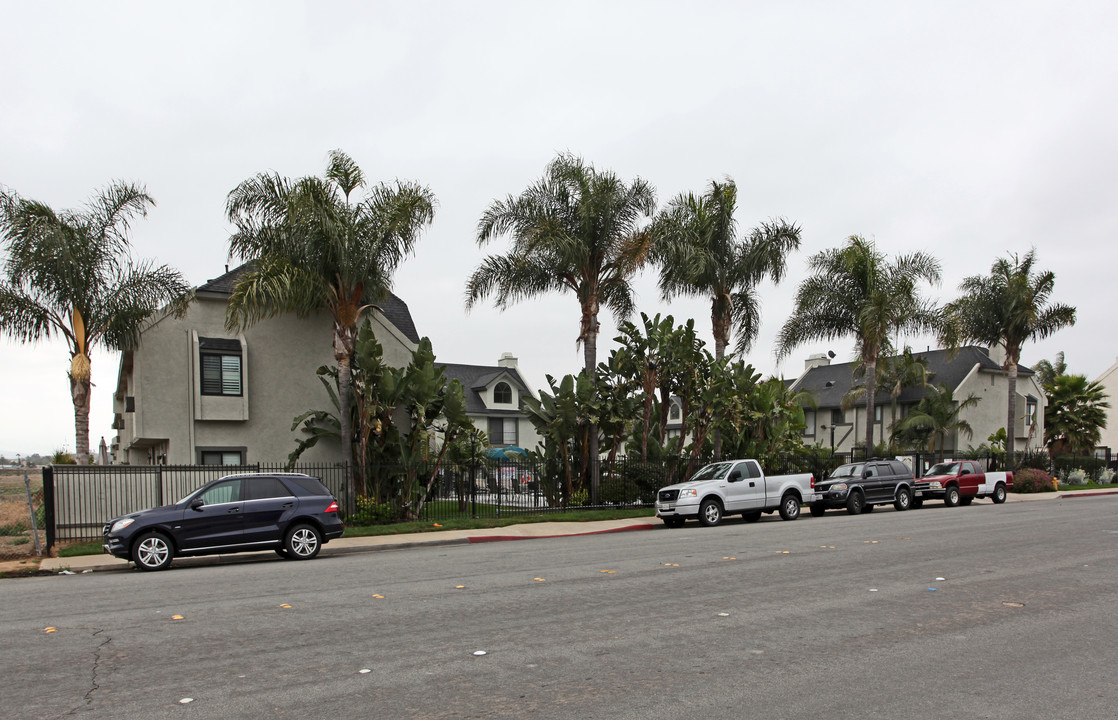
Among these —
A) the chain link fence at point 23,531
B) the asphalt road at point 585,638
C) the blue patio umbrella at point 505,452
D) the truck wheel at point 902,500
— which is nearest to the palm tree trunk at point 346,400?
the chain link fence at point 23,531

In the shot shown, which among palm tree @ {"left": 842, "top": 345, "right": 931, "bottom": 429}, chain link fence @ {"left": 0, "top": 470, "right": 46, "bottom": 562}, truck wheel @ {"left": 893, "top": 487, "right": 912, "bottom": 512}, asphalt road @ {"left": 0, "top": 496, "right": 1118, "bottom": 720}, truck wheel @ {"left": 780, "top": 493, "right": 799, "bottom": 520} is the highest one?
palm tree @ {"left": 842, "top": 345, "right": 931, "bottom": 429}

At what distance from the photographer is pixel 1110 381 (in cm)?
6344

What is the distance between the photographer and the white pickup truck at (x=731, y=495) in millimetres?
22203

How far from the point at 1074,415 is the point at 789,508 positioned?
33.2 metres

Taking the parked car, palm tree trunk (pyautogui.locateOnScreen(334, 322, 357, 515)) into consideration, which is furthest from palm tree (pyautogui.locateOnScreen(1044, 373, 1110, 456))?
the parked car

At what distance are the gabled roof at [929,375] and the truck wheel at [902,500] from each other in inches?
764

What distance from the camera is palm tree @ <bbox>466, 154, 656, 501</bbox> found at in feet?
82.7

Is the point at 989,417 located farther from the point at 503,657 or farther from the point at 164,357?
the point at 503,657

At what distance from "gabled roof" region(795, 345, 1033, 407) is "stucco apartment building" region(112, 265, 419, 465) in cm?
3292

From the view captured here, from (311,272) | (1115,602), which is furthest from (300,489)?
(1115,602)

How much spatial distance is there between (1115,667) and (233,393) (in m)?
22.1

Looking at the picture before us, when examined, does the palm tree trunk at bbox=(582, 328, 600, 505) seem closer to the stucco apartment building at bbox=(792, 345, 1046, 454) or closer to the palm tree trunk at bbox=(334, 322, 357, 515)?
the palm tree trunk at bbox=(334, 322, 357, 515)

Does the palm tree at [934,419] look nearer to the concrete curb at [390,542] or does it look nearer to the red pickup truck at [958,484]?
the red pickup truck at [958,484]

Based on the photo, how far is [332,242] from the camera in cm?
2080
